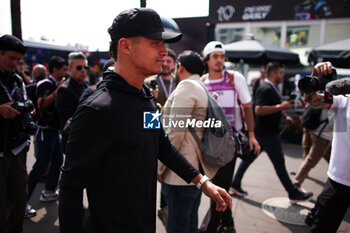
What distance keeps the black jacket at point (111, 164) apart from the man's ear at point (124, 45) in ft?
0.45

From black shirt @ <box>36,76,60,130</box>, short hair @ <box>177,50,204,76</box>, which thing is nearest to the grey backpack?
short hair @ <box>177,50,204,76</box>

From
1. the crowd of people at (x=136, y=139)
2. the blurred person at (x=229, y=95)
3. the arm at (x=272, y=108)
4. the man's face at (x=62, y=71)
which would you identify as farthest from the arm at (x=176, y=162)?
the man's face at (x=62, y=71)

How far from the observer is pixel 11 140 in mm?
2377

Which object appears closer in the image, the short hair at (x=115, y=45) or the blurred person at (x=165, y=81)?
the short hair at (x=115, y=45)

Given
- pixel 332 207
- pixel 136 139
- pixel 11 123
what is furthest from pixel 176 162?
Result: pixel 11 123

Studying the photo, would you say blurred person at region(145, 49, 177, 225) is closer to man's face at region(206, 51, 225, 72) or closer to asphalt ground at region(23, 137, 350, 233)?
man's face at region(206, 51, 225, 72)

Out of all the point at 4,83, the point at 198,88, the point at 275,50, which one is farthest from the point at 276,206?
the point at 275,50

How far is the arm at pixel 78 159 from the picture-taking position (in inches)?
44.0

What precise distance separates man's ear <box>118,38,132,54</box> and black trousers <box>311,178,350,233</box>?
190 cm

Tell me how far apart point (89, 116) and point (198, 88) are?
123cm

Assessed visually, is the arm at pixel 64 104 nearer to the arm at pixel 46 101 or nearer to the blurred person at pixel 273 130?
the arm at pixel 46 101

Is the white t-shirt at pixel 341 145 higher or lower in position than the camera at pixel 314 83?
lower

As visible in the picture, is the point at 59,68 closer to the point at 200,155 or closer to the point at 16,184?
the point at 16,184

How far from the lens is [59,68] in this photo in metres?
3.85
